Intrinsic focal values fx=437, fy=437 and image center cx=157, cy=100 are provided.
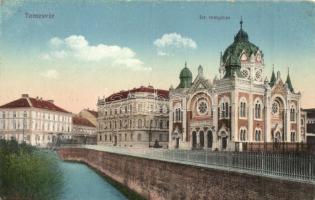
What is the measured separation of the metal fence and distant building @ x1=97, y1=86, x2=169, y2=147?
26.9 meters

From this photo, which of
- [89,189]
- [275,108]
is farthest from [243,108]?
[89,189]

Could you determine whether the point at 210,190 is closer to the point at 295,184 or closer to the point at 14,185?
the point at 295,184

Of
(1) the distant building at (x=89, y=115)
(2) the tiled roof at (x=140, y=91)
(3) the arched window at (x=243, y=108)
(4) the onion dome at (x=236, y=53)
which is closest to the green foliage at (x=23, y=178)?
(3) the arched window at (x=243, y=108)

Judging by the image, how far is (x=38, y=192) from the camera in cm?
1934

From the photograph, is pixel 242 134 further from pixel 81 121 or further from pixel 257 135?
pixel 81 121

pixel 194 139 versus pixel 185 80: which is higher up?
pixel 185 80

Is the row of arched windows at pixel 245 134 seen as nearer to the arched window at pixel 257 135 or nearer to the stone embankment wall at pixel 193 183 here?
the arched window at pixel 257 135

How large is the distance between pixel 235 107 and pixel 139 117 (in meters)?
18.7

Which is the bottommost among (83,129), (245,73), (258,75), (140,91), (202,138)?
(202,138)

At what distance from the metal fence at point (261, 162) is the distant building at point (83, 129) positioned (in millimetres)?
47793

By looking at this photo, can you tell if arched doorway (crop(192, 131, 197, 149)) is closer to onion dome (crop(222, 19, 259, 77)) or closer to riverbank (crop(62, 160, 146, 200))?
onion dome (crop(222, 19, 259, 77))

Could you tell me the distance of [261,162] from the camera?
47.2 feet

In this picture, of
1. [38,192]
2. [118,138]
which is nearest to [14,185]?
[38,192]

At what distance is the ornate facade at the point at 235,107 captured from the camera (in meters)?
31.7
